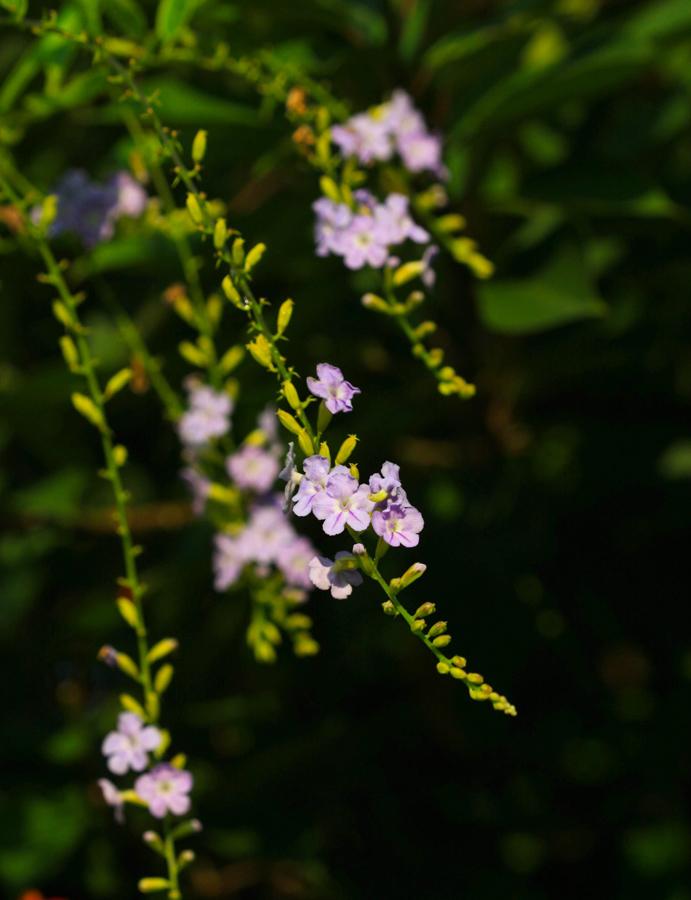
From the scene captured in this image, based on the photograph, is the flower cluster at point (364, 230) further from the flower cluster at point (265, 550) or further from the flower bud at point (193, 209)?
the flower cluster at point (265, 550)

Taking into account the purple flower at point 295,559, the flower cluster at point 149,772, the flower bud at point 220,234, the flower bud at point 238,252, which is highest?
the flower bud at point 220,234

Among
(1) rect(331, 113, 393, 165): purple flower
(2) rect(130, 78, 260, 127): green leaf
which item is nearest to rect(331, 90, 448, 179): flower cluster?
(1) rect(331, 113, 393, 165): purple flower

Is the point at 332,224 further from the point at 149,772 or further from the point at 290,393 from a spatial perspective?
the point at 149,772

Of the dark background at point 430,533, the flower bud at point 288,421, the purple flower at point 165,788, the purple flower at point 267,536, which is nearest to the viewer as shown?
the flower bud at point 288,421

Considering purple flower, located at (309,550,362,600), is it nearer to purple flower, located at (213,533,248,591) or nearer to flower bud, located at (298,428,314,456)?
flower bud, located at (298,428,314,456)

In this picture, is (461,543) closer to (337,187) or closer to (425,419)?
(425,419)

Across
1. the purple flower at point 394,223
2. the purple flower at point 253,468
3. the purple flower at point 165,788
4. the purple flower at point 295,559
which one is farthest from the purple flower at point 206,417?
the purple flower at point 165,788
